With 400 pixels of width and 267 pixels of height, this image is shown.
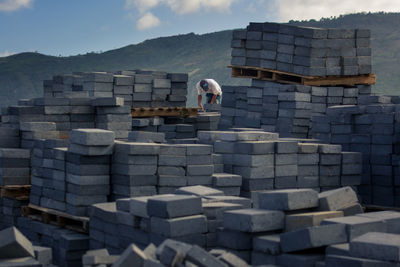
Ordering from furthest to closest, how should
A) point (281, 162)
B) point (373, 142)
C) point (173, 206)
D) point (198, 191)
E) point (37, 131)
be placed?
point (37, 131)
point (373, 142)
point (281, 162)
point (198, 191)
point (173, 206)

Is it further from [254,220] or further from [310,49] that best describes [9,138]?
[310,49]

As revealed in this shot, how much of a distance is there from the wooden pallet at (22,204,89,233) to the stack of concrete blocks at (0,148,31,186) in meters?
0.77

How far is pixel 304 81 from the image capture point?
15523 mm

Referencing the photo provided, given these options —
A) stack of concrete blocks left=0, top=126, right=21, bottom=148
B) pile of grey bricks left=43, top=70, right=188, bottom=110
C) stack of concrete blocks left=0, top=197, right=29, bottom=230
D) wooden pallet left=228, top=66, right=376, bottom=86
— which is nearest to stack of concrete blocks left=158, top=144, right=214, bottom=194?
stack of concrete blocks left=0, top=197, right=29, bottom=230

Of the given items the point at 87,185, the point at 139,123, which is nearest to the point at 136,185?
the point at 87,185

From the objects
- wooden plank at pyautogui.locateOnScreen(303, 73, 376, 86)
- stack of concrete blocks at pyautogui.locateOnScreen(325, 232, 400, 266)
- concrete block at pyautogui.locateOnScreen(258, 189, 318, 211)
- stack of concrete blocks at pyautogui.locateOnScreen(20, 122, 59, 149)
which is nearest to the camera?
stack of concrete blocks at pyautogui.locateOnScreen(325, 232, 400, 266)

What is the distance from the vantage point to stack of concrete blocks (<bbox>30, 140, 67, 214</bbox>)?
10938 mm

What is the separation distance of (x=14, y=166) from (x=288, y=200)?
6373mm

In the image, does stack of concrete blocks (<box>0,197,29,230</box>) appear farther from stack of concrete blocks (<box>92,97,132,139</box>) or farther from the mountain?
the mountain

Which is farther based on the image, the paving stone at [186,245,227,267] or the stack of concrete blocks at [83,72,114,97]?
the stack of concrete blocks at [83,72,114,97]

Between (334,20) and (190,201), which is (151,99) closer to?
(190,201)

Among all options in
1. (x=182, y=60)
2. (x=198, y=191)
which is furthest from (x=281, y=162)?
(x=182, y=60)

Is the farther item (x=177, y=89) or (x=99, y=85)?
(x=177, y=89)

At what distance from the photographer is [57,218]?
36.2ft
